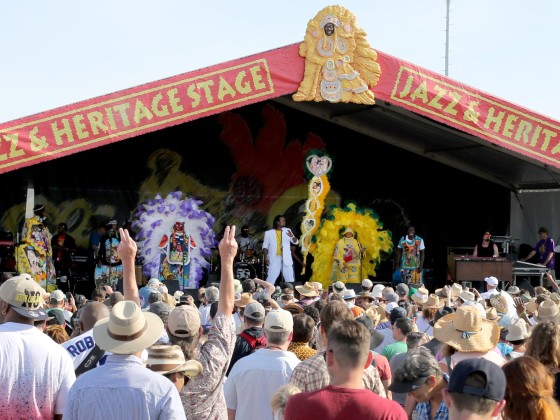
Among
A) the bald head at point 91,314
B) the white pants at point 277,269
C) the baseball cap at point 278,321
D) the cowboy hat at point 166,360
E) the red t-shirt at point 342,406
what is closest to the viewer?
the red t-shirt at point 342,406

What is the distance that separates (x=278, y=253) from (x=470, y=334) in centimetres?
1445

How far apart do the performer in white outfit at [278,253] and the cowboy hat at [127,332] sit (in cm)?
1549

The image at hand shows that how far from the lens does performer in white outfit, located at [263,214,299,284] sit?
63.7 feet

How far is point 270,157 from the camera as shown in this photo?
21.6 metres

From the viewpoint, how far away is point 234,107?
623 inches

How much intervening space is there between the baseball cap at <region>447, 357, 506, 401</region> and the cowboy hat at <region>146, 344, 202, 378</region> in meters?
1.34

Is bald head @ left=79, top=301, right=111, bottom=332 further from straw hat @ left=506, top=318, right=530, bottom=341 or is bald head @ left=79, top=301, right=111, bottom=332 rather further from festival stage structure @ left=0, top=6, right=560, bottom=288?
festival stage structure @ left=0, top=6, right=560, bottom=288

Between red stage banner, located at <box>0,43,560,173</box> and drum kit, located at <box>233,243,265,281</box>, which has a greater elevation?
red stage banner, located at <box>0,43,560,173</box>

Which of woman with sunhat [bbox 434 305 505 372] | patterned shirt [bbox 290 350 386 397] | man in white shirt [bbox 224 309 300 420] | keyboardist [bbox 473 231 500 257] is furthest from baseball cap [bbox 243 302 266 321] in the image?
keyboardist [bbox 473 231 500 257]

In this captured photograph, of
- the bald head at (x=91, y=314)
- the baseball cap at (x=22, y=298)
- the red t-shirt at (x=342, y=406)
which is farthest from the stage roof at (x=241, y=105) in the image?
the red t-shirt at (x=342, y=406)

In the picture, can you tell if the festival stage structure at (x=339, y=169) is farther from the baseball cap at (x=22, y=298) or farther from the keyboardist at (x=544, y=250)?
the baseball cap at (x=22, y=298)

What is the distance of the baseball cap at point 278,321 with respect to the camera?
16.3 ft

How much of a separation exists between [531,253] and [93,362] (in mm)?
16614

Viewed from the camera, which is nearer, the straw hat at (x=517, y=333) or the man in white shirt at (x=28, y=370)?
the man in white shirt at (x=28, y=370)
